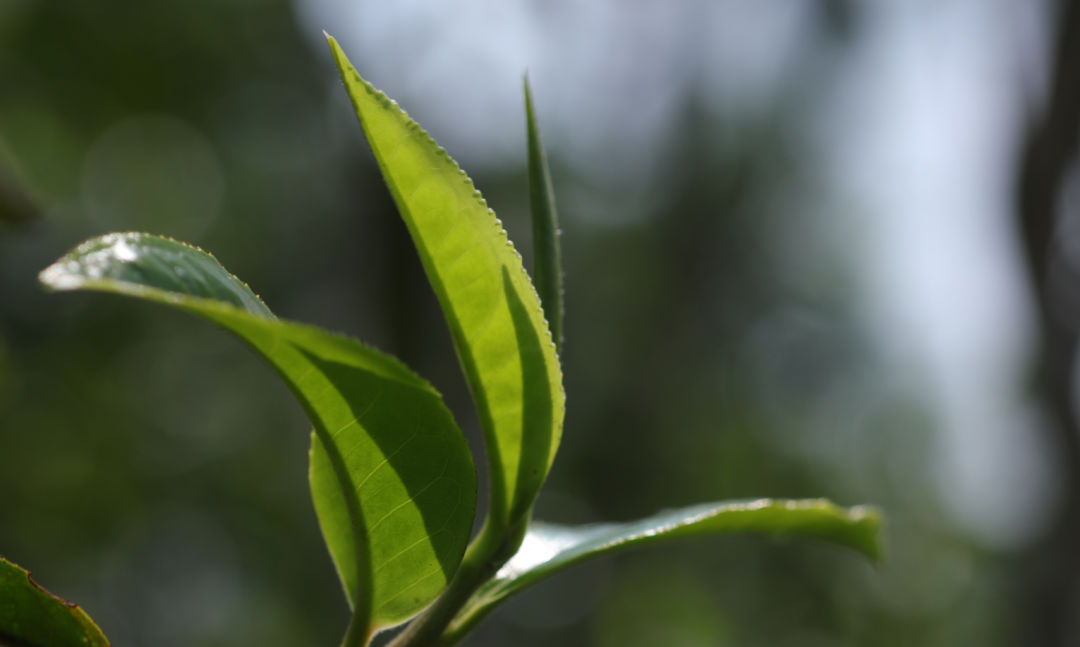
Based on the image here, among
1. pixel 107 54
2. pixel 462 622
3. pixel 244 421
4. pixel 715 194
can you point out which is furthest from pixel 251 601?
pixel 462 622

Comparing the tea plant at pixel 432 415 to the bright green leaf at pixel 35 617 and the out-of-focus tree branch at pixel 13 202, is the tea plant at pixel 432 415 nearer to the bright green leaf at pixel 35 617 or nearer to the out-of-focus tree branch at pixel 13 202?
the bright green leaf at pixel 35 617

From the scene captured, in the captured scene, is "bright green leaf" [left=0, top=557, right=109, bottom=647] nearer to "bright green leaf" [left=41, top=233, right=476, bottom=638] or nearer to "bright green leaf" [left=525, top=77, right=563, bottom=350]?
"bright green leaf" [left=41, top=233, right=476, bottom=638]

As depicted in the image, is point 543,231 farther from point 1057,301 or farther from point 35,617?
point 1057,301

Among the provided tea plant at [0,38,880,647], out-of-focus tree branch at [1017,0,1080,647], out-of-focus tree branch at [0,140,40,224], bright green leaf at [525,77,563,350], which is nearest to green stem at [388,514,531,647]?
tea plant at [0,38,880,647]

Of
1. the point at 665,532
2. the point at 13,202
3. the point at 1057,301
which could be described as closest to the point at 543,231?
the point at 665,532

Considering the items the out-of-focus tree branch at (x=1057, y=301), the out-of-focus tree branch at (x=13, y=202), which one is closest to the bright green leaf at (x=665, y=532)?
the out-of-focus tree branch at (x=13, y=202)

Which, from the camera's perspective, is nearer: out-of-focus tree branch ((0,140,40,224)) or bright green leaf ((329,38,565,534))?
bright green leaf ((329,38,565,534))
